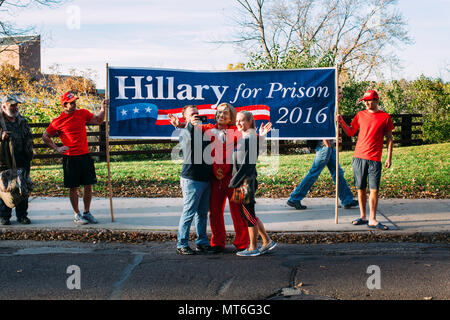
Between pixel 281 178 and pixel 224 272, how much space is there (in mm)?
6460

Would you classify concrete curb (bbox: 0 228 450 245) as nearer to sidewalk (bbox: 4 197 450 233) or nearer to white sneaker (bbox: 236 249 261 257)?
sidewalk (bbox: 4 197 450 233)

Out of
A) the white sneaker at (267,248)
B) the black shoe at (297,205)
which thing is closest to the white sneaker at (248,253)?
the white sneaker at (267,248)

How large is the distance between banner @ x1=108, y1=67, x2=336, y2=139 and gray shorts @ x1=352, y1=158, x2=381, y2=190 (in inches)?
32.8

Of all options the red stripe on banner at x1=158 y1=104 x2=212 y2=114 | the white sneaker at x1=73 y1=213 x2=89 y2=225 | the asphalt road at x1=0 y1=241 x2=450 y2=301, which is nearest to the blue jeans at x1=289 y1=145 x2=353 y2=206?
the asphalt road at x1=0 y1=241 x2=450 y2=301

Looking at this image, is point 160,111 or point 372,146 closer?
point 372,146

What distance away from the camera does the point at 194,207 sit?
566 centimetres

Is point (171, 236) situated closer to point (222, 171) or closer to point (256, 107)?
point (222, 171)

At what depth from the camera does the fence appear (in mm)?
15258

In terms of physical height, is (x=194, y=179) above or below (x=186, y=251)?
above

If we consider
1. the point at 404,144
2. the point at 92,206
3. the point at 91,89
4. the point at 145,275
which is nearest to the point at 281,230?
the point at 145,275

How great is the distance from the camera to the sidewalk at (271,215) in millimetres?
6824

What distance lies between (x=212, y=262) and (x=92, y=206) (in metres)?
3.68

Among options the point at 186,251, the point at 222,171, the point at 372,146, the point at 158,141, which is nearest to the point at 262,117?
the point at 372,146

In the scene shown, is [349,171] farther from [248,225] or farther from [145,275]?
[145,275]
